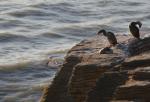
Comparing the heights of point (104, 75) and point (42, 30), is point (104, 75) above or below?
above

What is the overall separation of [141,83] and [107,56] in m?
1.76

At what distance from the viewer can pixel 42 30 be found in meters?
21.1

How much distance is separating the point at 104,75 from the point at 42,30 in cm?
1322

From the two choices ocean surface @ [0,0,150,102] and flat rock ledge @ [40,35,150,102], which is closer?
flat rock ledge @ [40,35,150,102]

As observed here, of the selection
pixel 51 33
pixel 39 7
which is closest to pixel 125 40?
pixel 51 33

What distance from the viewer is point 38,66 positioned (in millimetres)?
15617

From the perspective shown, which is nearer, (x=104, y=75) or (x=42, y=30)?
(x=104, y=75)

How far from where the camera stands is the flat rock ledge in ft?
24.5

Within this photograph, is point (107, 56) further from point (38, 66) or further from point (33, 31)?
point (33, 31)

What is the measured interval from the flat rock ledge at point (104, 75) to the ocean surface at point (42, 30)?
3.19 meters

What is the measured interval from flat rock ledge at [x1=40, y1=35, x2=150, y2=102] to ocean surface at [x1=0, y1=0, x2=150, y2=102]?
3.19 m

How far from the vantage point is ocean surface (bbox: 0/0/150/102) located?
14.1 m

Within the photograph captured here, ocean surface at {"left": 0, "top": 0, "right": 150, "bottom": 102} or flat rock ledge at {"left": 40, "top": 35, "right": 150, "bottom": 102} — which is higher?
flat rock ledge at {"left": 40, "top": 35, "right": 150, "bottom": 102}

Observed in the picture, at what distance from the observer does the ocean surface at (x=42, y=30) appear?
14.1 metres
